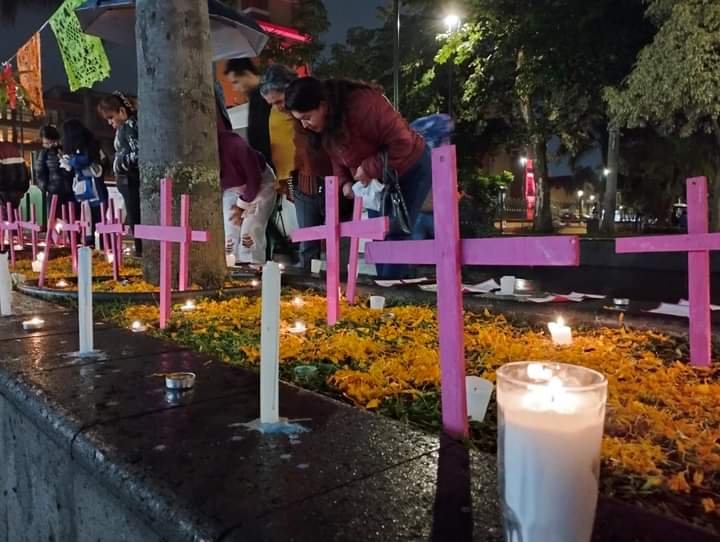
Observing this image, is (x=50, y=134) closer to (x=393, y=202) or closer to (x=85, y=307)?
(x=393, y=202)

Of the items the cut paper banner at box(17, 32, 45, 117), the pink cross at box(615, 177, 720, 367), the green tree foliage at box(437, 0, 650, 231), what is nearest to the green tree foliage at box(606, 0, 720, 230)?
the green tree foliage at box(437, 0, 650, 231)

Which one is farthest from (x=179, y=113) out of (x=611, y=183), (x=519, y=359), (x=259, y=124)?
(x=611, y=183)

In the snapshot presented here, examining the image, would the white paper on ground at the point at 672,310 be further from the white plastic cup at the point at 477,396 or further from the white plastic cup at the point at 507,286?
the white plastic cup at the point at 477,396

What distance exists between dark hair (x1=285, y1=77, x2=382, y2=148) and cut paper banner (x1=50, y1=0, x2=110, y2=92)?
183 inches

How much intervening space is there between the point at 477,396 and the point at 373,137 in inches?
144

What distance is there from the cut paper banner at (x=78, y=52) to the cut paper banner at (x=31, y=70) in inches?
157

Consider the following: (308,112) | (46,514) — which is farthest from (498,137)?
(46,514)

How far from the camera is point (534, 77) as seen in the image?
17.7 metres

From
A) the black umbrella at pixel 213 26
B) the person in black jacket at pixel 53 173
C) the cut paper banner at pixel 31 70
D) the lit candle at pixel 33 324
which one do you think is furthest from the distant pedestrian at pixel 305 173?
Result: the cut paper banner at pixel 31 70

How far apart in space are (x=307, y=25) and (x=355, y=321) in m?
18.9

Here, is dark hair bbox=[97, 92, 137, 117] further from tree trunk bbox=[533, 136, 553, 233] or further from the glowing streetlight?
tree trunk bbox=[533, 136, 553, 233]

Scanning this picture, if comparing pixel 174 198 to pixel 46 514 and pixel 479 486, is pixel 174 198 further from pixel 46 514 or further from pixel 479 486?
pixel 479 486

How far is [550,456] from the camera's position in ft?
3.14

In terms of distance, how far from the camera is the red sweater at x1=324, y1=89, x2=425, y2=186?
4977 millimetres
